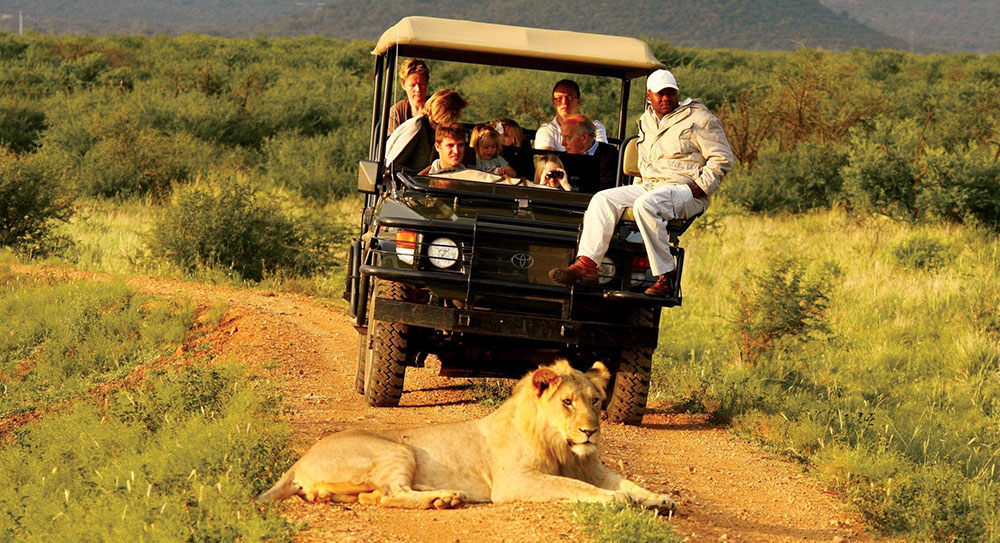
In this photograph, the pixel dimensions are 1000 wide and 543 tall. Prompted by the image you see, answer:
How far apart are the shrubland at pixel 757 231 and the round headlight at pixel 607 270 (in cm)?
161

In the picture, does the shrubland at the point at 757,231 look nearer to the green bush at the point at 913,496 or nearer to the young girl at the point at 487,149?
the green bush at the point at 913,496

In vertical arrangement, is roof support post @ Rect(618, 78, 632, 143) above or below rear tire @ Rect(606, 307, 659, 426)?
above

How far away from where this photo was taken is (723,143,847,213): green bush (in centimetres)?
2125

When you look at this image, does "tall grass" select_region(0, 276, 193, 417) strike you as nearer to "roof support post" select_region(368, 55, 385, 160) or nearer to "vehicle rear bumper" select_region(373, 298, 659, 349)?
"roof support post" select_region(368, 55, 385, 160)

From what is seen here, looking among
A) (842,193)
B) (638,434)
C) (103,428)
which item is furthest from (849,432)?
(842,193)

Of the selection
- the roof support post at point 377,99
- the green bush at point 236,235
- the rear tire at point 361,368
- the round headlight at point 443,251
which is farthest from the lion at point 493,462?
the green bush at point 236,235

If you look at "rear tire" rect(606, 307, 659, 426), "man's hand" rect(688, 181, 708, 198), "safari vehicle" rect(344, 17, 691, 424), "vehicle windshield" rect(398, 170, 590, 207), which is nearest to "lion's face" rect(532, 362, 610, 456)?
"safari vehicle" rect(344, 17, 691, 424)

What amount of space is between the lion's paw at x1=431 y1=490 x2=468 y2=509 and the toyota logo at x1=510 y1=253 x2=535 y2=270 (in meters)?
1.99

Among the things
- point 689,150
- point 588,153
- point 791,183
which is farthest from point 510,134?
point 791,183

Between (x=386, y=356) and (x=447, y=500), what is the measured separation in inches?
88.4

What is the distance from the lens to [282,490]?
18.8 ft

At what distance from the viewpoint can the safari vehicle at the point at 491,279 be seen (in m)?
7.36

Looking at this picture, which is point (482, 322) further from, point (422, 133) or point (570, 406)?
point (422, 133)

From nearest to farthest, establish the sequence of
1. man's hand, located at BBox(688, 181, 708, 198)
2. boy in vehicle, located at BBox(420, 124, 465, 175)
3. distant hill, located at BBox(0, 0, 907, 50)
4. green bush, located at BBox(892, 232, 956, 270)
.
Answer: man's hand, located at BBox(688, 181, 708, 198)
boy in vehicle, located at BBox(420, 124, 465, 175)
green bush, located at BBox(892, 232, 956, 270)
distant hill, located at BBox(0, 0, 907, 50)
